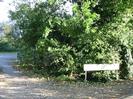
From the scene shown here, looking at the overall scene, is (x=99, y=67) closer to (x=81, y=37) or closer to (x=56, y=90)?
(x=81, y=37)

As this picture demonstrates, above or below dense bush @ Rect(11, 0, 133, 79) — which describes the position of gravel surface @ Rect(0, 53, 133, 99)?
below

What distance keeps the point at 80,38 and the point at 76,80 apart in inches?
88.6

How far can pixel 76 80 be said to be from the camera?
17469mm

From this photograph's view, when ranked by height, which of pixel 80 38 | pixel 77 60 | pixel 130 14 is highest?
pixel 130 14

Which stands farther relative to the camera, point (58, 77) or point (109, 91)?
point (58, 77)

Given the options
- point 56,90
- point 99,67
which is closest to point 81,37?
point 99,67

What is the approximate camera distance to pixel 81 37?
58.0 ft

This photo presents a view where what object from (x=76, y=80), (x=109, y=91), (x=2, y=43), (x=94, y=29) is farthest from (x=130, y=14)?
(x=2, y=43)

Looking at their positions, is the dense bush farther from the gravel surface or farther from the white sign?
the gravel surface

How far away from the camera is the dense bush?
57.2ft

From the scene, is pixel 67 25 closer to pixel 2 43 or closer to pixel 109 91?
pixel 109 91

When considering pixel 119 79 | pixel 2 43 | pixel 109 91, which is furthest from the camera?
pixel 2 43

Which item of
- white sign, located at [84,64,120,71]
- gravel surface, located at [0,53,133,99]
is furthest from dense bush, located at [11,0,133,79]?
gravel surface, located at [0,53,133,99]

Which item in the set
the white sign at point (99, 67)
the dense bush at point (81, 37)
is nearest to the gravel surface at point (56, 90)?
the white sign at point (99, 67)
